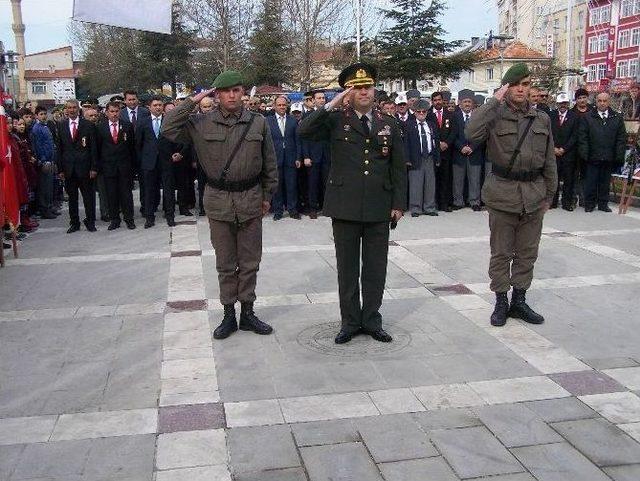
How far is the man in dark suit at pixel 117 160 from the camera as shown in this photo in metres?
10.3

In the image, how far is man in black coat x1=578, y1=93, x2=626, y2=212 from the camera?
11.1 meters

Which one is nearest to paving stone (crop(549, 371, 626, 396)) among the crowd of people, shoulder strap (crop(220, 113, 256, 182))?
shoulder strap (crop(220, 113, 256, 182))

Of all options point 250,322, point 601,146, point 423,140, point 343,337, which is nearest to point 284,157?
point 423,140

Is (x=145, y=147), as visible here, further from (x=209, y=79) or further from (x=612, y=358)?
(x=209, y=79)

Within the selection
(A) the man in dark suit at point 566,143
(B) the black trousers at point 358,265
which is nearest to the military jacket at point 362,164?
(B) the black trousers at point 358,265

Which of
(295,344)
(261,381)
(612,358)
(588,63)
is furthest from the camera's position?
A: (588,63)

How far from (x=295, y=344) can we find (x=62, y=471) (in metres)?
2.15

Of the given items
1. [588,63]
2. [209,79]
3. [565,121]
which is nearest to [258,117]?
[565,121]

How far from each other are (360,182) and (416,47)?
117 ft

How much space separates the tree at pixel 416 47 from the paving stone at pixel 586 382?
35078mm

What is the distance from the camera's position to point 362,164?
499 centimetres

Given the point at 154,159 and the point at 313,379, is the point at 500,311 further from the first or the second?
the point at 154,159

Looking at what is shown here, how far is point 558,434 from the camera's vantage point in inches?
145

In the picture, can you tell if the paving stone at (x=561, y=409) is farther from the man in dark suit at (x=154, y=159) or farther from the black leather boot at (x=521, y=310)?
the man in dark suit at (x=154, y=159)
